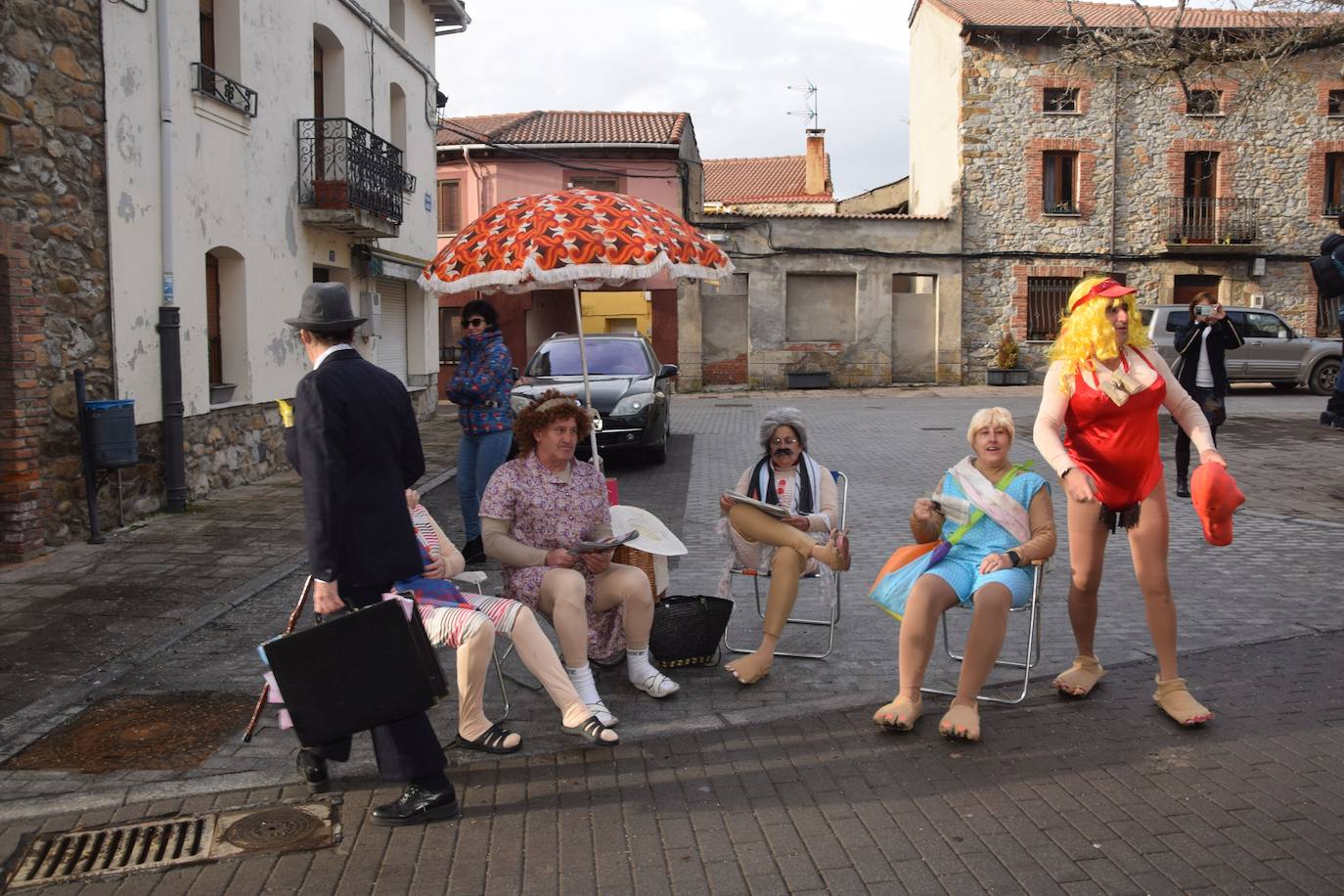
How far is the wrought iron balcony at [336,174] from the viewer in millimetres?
14617

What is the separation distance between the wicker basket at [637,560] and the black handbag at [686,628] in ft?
0.41

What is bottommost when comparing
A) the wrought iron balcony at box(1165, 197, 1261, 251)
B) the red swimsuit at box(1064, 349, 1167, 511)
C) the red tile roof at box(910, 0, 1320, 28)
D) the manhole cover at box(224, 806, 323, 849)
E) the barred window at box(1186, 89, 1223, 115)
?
the manhole cover at box(224, 806, 323, 849)

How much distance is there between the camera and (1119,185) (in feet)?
100

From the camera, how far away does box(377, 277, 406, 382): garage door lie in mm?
19344

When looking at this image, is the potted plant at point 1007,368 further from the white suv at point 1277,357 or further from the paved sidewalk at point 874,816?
the paved sidewalk at point 874,816

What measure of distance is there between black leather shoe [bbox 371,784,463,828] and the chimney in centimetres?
4205

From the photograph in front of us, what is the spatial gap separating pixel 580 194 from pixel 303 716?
3.53 meters

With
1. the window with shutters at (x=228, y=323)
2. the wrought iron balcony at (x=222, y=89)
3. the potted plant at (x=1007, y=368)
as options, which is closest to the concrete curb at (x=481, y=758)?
the wrought iron balcony at (x=222, y=89)

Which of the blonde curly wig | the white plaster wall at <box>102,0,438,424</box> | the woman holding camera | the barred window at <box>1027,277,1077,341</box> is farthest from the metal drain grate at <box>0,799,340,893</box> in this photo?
the barred window at <box>1027,277,1077,341</box>

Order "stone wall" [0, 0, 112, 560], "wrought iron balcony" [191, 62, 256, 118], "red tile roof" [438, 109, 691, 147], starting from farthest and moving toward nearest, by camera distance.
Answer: "red tile roof" [438, 109, 691, 147]
"wrought iron balcony" [191, 62, 256, 118]
"stone wall" [0, 0, 112, 560]

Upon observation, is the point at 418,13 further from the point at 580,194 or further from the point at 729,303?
the point at 580,194

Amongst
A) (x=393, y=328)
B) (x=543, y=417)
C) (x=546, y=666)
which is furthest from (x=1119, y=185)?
(x=546, y=666)

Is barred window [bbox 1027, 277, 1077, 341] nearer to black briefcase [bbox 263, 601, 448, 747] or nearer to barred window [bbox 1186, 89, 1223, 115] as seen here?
barred window [bbox 1186, 89, 1223, 115]

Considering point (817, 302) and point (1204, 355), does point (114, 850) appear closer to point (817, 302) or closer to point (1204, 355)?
point (1204, 355)
